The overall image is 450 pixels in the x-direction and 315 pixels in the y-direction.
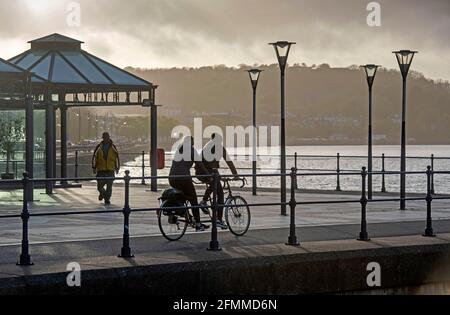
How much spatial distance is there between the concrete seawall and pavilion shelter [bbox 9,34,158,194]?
18.7 m

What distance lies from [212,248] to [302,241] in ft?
6.59

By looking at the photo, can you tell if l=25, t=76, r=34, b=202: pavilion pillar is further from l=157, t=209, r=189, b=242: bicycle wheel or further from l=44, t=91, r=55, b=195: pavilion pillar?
l=157, t=209, r=189, b=242: bicycle wheel

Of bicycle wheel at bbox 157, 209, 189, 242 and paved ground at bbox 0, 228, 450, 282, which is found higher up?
bicycle wheel at bbox 157, 209, 189, 242

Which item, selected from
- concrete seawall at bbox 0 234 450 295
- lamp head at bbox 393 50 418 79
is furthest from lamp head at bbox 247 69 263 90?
concrete seawall at bbox 0 234 450 295

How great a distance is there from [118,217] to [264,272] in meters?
9.14

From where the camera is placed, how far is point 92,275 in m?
11.3

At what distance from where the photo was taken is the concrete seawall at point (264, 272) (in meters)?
11.3

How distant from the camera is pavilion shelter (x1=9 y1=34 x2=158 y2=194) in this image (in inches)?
1272

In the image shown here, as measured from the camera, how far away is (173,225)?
16156 mm

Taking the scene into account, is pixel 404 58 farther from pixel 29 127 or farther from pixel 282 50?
pixel 29 127

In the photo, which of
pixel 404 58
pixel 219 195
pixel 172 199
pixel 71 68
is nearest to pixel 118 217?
pixel 219 195

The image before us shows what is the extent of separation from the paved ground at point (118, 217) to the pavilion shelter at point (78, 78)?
3.58 metres

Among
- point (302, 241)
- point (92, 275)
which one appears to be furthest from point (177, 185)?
point (92, 275)
